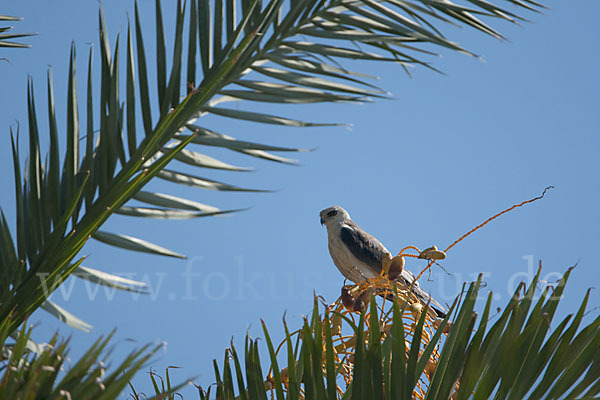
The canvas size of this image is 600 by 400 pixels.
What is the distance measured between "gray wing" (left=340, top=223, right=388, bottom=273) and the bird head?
0.63 feet

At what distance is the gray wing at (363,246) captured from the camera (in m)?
5.65

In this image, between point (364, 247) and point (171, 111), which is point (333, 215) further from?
point (171, 111)

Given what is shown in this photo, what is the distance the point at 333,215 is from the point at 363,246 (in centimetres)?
64

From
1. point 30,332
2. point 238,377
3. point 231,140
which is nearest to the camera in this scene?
point 30,332

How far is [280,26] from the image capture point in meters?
2.31

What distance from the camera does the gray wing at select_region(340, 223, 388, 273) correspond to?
223 inches

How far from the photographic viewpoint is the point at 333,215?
20.6ft

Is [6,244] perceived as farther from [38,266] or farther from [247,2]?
[247,2]

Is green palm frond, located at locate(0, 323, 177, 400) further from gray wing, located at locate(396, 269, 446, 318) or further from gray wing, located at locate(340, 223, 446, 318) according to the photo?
gray wing, located at locate(340, 223, 446, 318)

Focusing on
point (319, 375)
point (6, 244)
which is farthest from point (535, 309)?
point (6, 244)

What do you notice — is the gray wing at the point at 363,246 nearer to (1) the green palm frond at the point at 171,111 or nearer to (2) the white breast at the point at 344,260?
(2) the white breast at the point at 344,260

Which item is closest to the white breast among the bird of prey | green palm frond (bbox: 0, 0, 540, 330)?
the bird of prey

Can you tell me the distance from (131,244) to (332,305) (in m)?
0.72

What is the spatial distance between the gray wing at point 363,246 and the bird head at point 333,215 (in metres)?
0.19
